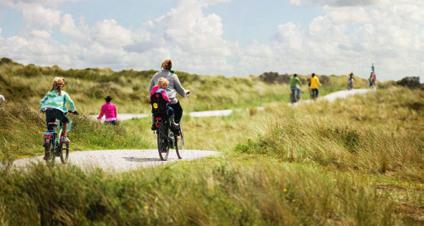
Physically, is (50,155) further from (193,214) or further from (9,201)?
(193,214)

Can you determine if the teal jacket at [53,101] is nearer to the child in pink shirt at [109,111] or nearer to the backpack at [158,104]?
the backpack at [158,104]

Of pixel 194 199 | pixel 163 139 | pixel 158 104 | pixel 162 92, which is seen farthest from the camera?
pixel 163 139

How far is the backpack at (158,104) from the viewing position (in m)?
10.4

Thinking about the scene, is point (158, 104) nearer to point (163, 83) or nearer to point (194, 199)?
point (163, 83)

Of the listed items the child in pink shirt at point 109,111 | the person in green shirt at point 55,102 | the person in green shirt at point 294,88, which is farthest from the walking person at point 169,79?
the person in green shirt at point 294,88

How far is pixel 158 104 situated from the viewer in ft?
34.4

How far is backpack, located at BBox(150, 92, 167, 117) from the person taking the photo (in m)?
10.4

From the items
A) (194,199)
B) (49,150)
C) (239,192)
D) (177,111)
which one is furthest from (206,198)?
(177,111)

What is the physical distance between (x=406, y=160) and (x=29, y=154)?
7.88 metres

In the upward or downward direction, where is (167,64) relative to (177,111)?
upward

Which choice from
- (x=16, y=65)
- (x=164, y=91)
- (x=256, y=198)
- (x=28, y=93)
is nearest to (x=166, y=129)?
(x=164, y=91)

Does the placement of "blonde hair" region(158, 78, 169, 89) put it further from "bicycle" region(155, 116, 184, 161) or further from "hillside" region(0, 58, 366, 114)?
"hillside" region(0, 58, 366, 114)

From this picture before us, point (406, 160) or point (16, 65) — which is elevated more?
point (16, 65)

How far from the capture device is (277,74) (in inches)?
3115
